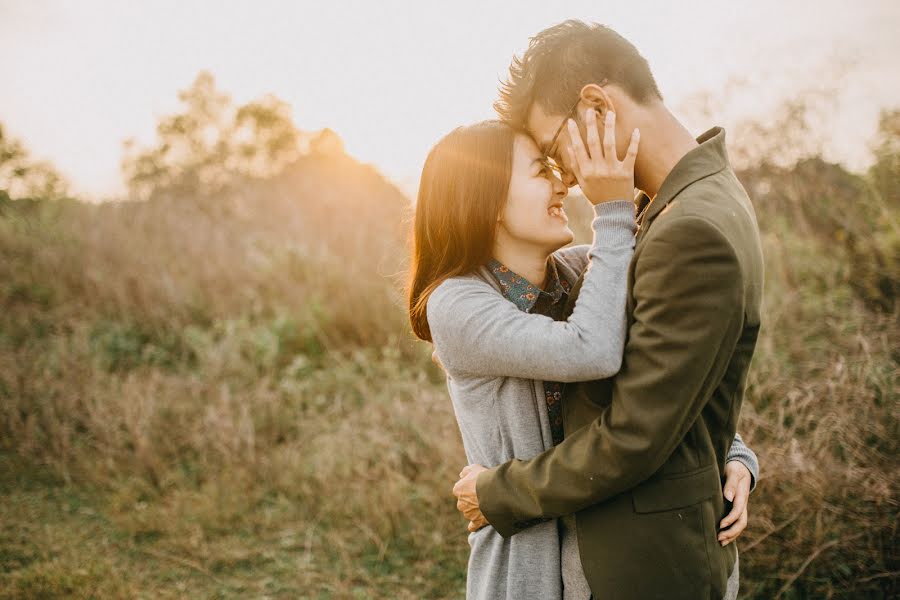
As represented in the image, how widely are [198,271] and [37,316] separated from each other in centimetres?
174

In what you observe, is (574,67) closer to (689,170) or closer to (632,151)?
(632,151)

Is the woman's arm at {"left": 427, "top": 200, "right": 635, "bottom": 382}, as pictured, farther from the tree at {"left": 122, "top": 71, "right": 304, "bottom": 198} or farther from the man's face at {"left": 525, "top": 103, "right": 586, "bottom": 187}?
the tree at {"left": 122, "top": 71, "right": 304, "bottom": 198}

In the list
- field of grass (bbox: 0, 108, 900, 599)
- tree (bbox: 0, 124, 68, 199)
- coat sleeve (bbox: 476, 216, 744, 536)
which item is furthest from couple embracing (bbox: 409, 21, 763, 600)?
tree (bbox: 0, 124, 68, 199)

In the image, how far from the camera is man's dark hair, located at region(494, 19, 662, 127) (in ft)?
5.64

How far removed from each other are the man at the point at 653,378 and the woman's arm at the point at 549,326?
1.8 inches

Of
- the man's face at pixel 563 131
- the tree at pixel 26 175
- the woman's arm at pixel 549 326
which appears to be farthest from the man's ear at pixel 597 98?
the tree at pixel 26 175

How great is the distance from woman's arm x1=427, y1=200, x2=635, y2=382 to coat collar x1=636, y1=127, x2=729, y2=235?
7cm

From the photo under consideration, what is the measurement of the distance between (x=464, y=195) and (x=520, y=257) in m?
0.27

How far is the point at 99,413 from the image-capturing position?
467 centimetres

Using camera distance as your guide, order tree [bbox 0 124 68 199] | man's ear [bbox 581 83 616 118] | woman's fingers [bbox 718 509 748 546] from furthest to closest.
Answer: tree [bbox 0 124 68 199]
man's ear [bbox 581 83 616 118]
woman's fingers [bbox 718 509 748 546]

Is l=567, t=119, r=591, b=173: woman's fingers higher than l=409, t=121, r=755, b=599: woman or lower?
higher

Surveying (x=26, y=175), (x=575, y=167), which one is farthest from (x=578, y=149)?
(x=26, y=175)

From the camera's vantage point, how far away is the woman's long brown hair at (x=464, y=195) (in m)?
1.73

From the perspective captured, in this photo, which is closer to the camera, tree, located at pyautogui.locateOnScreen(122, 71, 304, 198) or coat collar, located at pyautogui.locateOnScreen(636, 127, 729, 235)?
coat collar, located at pyautogui.locateOnScreen(636, 127, 729, 235)
